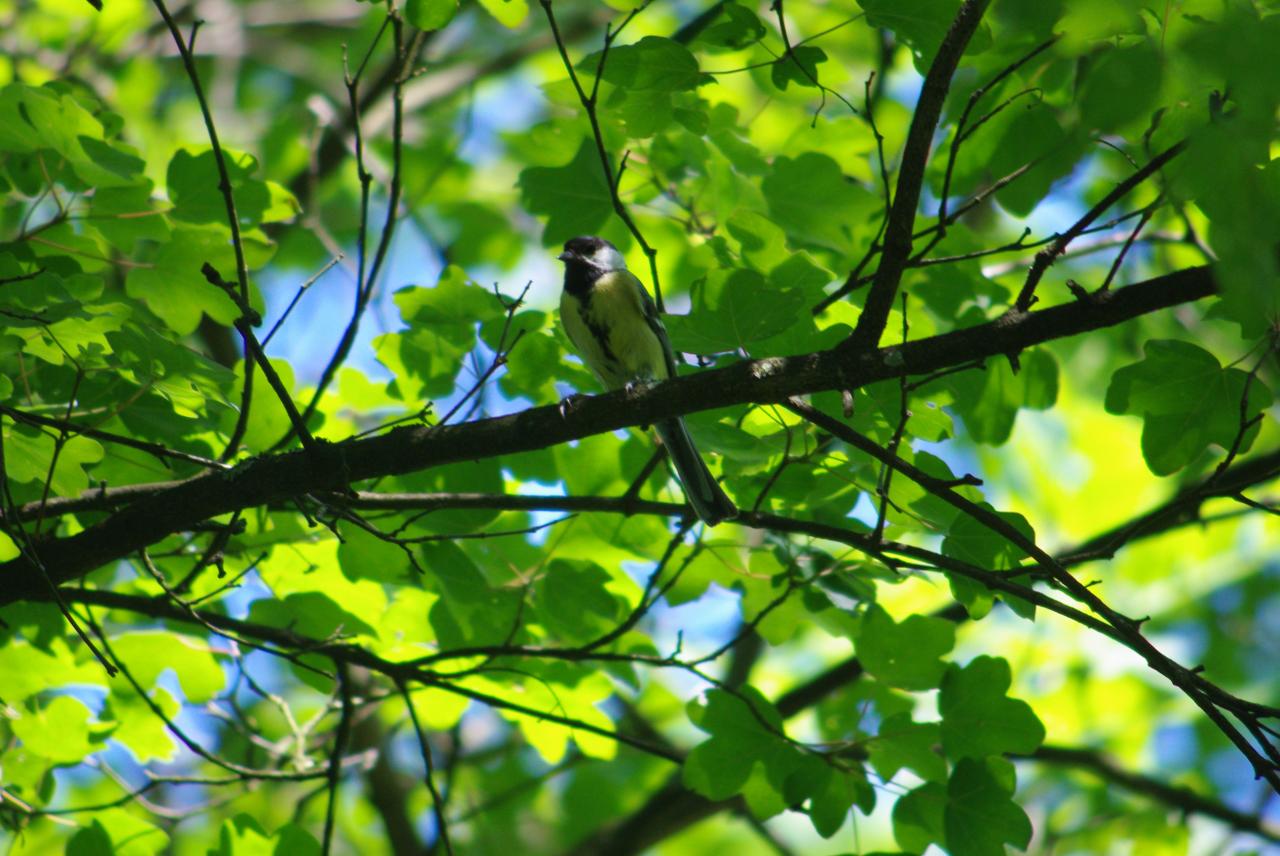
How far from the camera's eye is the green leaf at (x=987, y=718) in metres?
2.93

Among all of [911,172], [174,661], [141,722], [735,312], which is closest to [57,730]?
[141,722]

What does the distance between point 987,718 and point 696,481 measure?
1.02 m

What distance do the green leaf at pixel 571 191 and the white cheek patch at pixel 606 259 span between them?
0.85 meters

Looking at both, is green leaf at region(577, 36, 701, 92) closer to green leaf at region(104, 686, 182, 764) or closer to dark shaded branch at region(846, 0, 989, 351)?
dark shaded branch at region(846, 0, 989, 351)

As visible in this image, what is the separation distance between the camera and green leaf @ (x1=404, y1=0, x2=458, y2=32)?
263 cm

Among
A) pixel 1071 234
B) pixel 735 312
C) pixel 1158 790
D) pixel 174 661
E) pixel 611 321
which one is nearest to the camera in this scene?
pixel 1071 234

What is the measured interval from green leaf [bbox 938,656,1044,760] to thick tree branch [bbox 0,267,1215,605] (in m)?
0.97

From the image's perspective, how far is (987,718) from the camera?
116 inches

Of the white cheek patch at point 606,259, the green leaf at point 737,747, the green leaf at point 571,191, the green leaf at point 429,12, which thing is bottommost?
the green leaf at point 737,747

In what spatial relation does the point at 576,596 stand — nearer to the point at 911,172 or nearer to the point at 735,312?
the point at 735,312

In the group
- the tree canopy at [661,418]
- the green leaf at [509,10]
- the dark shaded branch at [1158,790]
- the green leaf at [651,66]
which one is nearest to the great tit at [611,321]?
the tree canopy at [661,418]

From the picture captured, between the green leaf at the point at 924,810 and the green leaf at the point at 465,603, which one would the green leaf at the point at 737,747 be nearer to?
the green leaf at the point at 924,810

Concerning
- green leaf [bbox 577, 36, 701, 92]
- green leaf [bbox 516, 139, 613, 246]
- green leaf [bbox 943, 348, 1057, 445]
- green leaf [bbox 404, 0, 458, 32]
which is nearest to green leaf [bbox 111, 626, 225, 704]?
green leaf [bbox 516, 139, 613, 246]

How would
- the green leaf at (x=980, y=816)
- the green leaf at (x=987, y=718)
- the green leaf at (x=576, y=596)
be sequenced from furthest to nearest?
the green leaf at (x=576, y=596) < the green leaf at (x=987, y=718) < the green leaf at (x=980, y=816)
